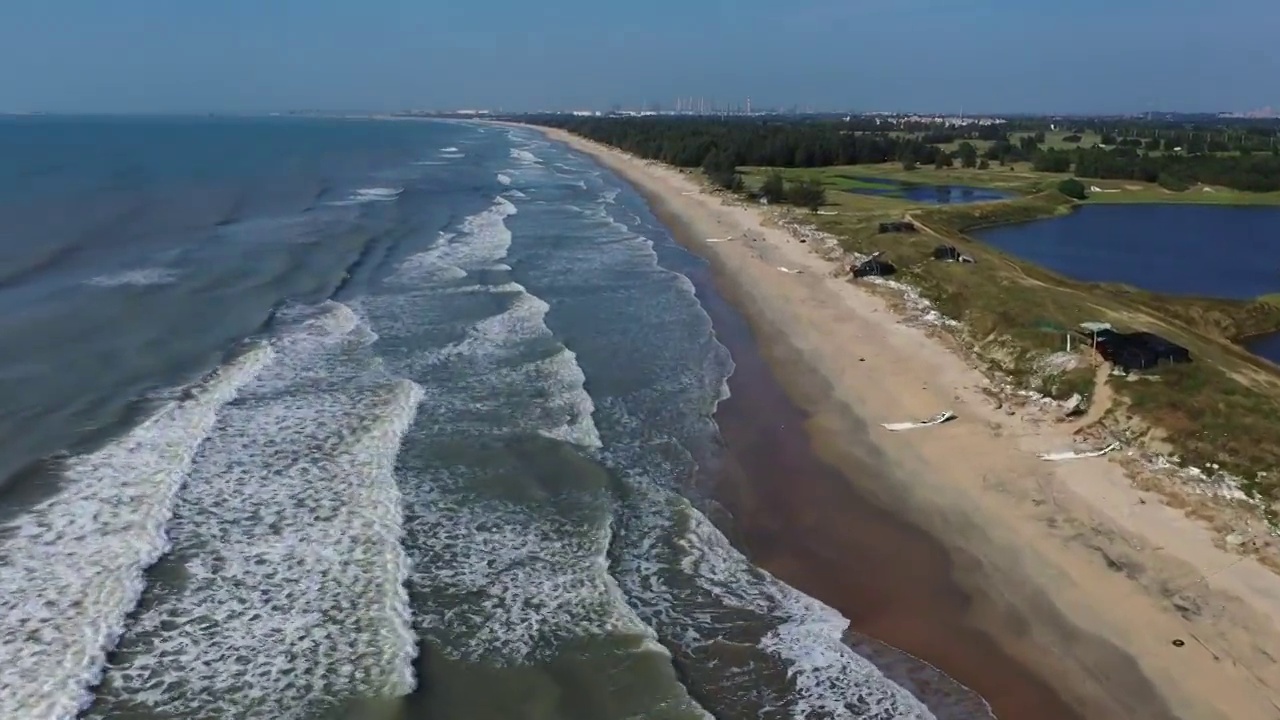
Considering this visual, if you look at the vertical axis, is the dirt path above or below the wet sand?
above

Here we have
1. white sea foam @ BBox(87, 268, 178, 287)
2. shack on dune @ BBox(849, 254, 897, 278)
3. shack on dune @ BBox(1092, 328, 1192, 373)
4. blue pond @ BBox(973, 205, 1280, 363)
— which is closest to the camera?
shack on dune @ BBox(1092, 328, 1192, 373)

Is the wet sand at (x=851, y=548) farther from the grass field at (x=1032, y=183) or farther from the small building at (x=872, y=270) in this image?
the grass field at (x=1032, y=183)

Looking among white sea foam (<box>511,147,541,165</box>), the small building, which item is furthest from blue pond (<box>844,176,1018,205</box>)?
white sea foam (<box>511,147,541,165</box>)

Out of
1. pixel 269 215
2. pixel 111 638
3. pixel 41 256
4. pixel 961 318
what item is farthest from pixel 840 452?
pixel 269 215

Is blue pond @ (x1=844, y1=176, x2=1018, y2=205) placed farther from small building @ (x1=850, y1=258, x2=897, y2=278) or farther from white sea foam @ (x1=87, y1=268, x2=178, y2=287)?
white sea foam @ (x1=87, y1=268, x2=178, y2=287)

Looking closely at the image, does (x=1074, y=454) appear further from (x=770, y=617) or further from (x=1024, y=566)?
(x=770, y=617)

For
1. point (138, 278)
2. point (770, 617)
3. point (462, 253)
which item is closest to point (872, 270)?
point (462, 253)

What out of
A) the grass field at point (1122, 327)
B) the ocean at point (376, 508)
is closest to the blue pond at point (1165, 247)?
the grass field at point (1122, 327)
